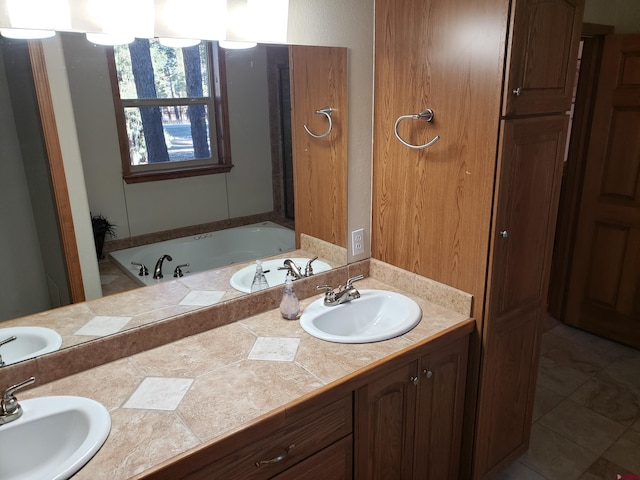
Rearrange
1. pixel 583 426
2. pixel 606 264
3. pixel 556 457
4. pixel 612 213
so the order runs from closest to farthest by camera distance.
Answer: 1. pixel 556 457
2. pixel 583 426
3. pixel 612 213
4. pixel 606 264

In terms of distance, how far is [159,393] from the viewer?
1331 millimetres

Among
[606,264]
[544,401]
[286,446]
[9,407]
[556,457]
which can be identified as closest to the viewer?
[9,407]

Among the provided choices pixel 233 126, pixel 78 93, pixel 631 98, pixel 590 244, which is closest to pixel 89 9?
pixel 78 93

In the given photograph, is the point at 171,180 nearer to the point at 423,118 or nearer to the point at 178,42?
the point at 178,42

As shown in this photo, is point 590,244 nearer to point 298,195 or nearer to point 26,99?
point 298,195

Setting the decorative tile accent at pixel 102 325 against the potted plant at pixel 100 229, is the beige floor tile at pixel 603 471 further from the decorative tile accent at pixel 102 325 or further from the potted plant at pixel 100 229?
the potted plant at pixel 100 229

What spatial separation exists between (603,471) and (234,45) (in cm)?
232

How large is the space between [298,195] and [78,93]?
88 centimetres

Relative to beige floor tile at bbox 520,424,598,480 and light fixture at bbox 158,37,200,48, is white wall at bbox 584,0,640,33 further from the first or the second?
light fixture at bbox 158,37,200,48

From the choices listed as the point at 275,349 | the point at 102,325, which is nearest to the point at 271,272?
the point at 275,349

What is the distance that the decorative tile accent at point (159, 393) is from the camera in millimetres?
1278

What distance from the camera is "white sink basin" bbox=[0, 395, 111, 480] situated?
1.17 metres

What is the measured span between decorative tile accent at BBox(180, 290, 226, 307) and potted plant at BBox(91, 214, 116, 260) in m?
0.31

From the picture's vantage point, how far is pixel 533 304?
1.95 meters
